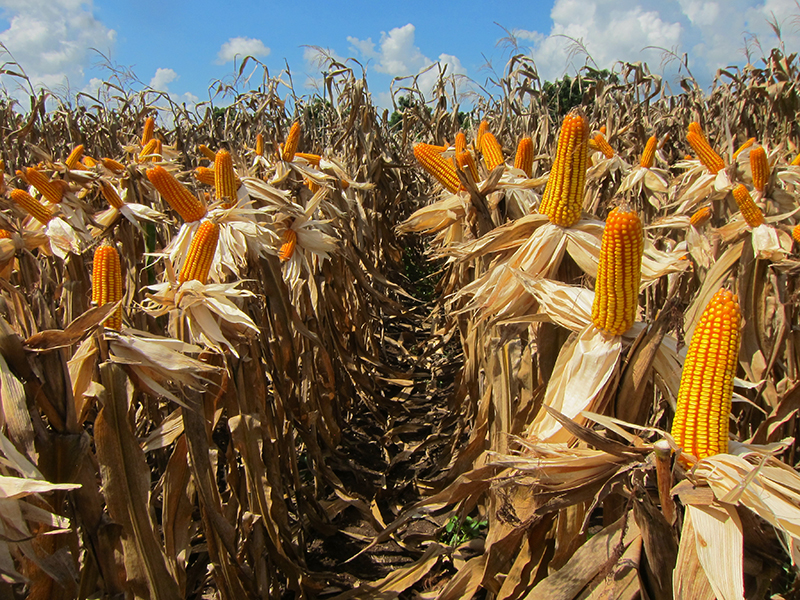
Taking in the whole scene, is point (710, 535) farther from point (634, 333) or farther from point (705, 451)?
point (634, 333)

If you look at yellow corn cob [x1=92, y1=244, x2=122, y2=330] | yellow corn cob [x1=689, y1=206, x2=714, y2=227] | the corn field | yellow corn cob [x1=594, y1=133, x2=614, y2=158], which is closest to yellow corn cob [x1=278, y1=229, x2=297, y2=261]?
the corn field

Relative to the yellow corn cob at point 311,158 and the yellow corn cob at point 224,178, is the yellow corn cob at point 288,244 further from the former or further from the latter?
the yellow corn cob at point 311,158

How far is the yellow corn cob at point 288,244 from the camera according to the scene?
390 centimetres

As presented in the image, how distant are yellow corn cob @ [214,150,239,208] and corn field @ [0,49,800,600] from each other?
2cm

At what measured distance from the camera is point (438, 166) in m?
3.20

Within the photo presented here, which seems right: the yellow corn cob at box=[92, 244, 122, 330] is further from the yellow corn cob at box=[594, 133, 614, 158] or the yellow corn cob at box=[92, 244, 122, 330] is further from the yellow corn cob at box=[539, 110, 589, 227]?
the yellow corn cob at box=[594, 133, 614, 158]

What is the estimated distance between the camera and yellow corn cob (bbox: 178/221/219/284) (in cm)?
229

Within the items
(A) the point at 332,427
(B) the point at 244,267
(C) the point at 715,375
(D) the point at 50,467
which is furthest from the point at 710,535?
(A) the point at 332,427

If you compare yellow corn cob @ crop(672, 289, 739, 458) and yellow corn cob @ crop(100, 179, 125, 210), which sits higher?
yellow corn cob @ crop(100, 179, 125, 210)

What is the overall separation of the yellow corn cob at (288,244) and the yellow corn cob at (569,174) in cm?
229

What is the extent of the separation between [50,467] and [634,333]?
1.90 meters

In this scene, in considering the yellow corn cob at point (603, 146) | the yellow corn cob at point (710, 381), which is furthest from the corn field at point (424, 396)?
the yellow corn cob at point (603, 146)

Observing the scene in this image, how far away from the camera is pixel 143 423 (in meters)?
3.37

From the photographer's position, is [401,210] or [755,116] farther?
[401,210]
